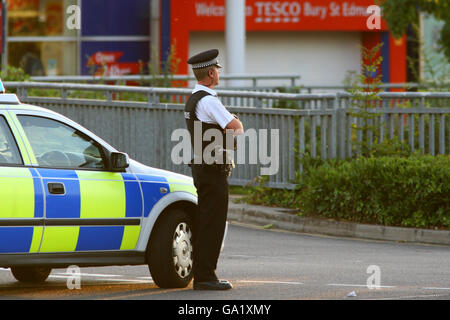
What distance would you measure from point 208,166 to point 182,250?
72cm

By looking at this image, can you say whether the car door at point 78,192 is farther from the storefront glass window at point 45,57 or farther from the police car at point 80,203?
the storefront glass window at point 45,57

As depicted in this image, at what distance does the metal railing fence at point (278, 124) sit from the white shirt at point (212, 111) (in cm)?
565

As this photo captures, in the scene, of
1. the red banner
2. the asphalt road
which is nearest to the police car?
the asphalt road

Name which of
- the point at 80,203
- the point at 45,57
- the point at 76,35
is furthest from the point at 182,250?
the point at 76,35

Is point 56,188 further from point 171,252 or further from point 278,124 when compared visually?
point 278,124

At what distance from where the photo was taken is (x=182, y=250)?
885 cm

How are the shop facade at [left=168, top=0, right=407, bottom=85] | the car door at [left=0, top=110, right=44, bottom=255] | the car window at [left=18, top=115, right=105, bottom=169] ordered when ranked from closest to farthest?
the car door at [left=0, top=110, right=44, bottom=255] < the car window at [left=18, top=115, right=105, bottom=169] < the shop facade at [left=168, top=0, right=407, bottom=85]

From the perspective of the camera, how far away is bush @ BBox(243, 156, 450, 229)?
12.6 metres

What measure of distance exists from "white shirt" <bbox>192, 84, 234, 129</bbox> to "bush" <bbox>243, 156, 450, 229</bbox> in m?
4.56

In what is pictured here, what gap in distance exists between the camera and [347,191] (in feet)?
43.2

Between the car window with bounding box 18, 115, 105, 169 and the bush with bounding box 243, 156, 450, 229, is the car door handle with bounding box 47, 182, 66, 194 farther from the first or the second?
A: the bush with bounding box 243, 156, 450, 229

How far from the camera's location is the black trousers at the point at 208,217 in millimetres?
8641

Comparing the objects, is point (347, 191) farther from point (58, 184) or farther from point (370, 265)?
point (58, 184)
